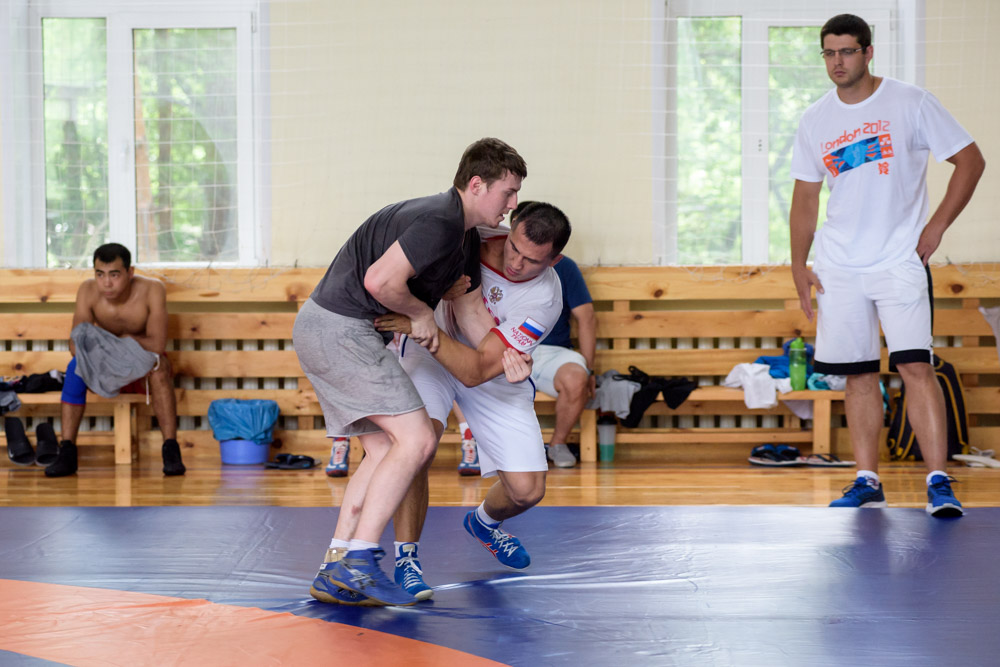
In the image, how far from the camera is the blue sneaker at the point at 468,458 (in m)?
4.69

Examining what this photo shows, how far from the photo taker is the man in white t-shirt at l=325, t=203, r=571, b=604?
236cm

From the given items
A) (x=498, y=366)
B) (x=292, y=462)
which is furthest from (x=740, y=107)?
(x=498, y=366)

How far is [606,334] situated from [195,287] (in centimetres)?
238

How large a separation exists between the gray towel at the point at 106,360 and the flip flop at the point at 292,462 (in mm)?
814

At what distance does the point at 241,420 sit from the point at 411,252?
3261 millimetres

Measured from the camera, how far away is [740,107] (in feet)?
18.4

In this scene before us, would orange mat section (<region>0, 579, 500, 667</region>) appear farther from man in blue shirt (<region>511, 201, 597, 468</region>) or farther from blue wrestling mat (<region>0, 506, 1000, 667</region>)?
man in blue shirt (<region>511, 201, 597, 468</region>)

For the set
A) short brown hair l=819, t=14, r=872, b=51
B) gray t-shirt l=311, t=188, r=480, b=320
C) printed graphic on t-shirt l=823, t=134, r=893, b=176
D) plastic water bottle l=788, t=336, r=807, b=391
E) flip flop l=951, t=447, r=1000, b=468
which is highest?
short brown hair l=819, t=14, r=872, b=51

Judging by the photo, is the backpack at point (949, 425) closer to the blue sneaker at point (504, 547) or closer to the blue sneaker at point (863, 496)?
the blue sneaker at point (863, 496)

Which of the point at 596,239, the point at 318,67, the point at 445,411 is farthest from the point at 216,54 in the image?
the point at 445,411

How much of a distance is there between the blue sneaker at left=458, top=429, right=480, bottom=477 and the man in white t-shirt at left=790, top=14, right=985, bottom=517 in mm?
1842

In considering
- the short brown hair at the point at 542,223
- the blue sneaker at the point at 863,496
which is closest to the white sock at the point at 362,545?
the short brown hair at the point at 542,223

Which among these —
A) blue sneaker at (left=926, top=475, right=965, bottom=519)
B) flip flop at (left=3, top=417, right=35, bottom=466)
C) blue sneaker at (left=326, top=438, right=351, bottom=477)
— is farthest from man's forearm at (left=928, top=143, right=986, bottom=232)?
flip flop at (left=3, top=417, right=35, bottom=466)

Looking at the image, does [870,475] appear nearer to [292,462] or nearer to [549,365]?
[549,365]
